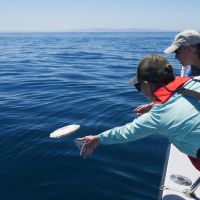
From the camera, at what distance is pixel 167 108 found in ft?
10.4

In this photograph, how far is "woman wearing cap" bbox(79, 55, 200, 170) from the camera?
3189 mm

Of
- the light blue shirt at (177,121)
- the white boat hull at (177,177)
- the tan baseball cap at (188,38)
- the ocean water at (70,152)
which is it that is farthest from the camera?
the ocean water at (70,152)

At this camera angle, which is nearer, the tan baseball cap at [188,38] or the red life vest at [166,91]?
the red life vest at [166,91]

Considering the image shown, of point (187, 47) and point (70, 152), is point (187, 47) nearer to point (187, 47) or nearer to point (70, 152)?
point (187, 47)

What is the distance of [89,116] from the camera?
9.43 meters

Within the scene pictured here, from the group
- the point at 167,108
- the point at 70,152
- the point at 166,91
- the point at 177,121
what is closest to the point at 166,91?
the point at 166,91

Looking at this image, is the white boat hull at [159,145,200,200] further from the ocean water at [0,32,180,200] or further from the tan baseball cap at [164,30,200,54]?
the tan baseball cap at [164,30,200,54]

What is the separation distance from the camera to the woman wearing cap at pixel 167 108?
319 centimetres

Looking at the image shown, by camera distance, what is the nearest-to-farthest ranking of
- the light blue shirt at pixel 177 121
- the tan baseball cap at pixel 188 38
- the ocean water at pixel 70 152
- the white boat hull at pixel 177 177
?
1. the light blue shirt at pixel 177 121
2. the tan baseball cap at pixel 188 38
3. the white boat hull at pixel 177 177
4. the ocean water at pixel 70 152

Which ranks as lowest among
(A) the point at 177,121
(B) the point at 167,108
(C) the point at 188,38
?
(A) the point at 177,121

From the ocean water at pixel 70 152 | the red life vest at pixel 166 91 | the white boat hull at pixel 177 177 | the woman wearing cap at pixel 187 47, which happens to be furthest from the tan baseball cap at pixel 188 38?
the ocean water at pixel 70 152

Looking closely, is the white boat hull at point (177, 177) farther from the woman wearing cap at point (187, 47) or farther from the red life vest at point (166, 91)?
the red life vest at point (166, 91)

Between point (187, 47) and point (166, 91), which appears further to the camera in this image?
point (187, 47)

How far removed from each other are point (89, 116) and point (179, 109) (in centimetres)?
636
